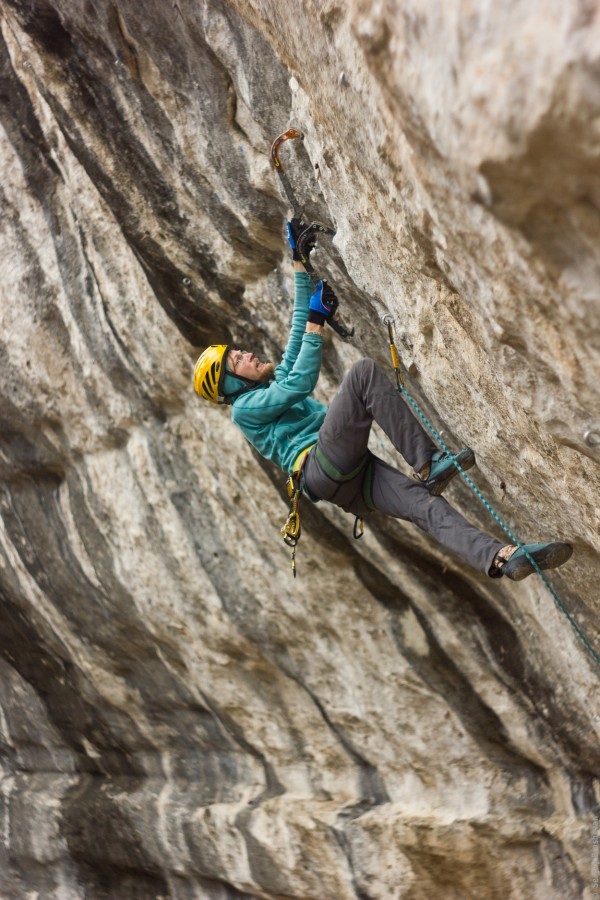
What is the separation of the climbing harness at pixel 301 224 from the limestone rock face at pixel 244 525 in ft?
0.36

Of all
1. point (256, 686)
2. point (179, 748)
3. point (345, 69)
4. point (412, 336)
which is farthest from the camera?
point (179, 748)

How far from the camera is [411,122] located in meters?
2.61

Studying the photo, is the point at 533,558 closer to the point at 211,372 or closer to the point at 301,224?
the point at 211,372

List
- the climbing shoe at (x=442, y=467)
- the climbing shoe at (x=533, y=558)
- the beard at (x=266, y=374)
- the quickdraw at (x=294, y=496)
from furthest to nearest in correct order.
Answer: the beard at (x=266, y=374) < the quickdraw at (x=294, y=496) < the climbing shoe at (x=442, y=467) < the climbing shoe at (x=533, y=558)

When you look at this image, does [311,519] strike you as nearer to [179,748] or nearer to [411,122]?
[179,748]

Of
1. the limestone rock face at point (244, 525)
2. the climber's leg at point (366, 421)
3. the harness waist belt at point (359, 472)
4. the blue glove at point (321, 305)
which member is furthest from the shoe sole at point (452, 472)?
the blue glove at point (321, 305)

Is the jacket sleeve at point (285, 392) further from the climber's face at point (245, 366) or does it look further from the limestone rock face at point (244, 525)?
the limestone rock face at point (244, 525)

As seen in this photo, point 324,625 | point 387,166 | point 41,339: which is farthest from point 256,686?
point 387,166

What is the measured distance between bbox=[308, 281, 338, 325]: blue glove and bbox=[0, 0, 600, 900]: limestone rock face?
1.09ft

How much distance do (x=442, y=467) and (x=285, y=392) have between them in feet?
3.04

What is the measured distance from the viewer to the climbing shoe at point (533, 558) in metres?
3.39

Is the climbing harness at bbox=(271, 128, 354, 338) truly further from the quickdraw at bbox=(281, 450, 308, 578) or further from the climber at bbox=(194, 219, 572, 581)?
the quickdraw at bbox=(281, 450, 308, 578)

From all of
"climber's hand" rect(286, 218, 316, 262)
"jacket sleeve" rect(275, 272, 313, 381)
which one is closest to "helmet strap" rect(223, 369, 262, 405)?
"jacket sleeve" rect(275, 272, 313, 381)

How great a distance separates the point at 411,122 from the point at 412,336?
1.80 m
